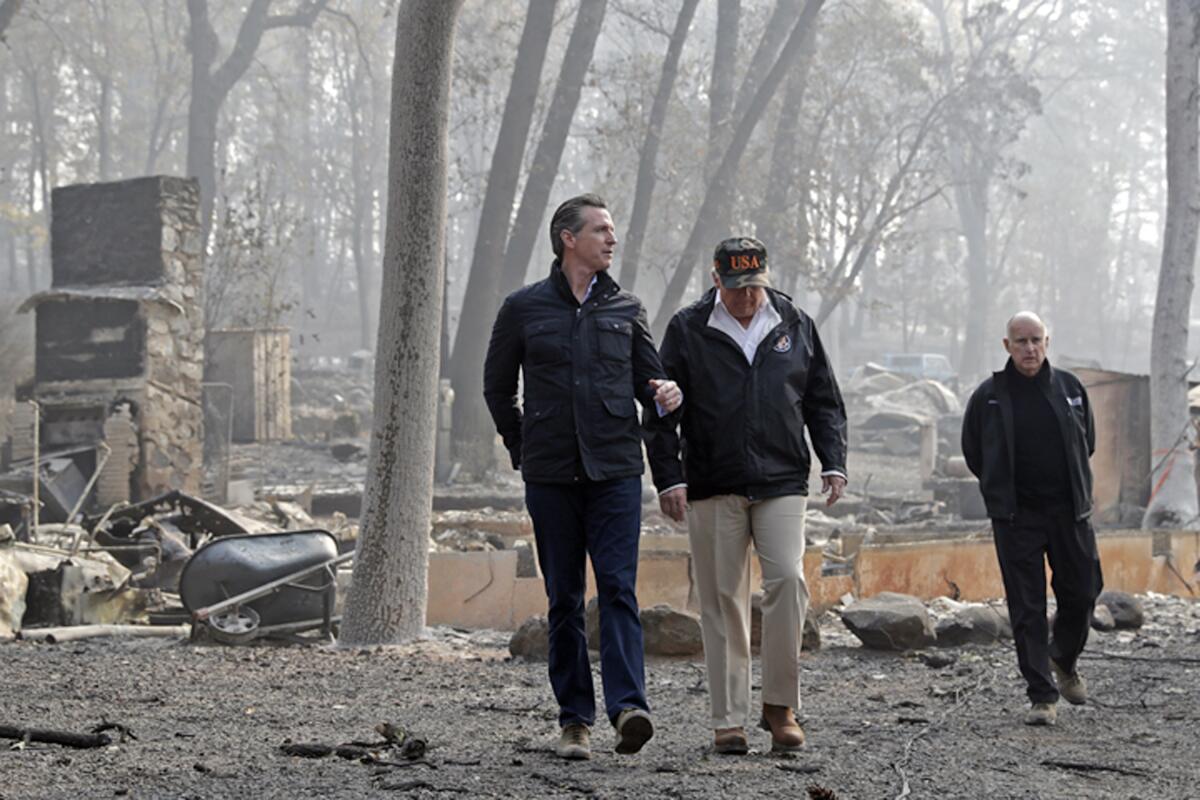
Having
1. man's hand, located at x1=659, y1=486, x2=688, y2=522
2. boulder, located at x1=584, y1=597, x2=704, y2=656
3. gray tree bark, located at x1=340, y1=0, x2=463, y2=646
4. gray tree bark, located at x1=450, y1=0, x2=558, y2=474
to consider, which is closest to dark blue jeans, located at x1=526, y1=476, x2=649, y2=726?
man's hand, located at x1=659, y1=486, x2=688, y2=522

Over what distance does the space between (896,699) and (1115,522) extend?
1329 centimetres

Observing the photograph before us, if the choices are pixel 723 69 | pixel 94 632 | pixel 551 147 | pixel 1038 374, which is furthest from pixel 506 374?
pixel 723 69

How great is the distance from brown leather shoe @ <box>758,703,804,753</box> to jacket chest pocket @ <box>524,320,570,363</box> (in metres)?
1.49

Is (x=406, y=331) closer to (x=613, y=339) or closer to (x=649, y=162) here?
(x=613, y=339)

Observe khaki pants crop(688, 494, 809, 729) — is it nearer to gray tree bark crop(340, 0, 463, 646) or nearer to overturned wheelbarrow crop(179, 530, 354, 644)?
gray tree bark crop(340, 0, 463, 646)

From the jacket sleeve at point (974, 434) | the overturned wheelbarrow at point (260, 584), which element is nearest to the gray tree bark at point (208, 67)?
the overturned wheelbarrow at point (260, 584)

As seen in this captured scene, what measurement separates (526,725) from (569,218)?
2.30 m

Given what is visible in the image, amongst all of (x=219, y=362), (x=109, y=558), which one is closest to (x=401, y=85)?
(x=109, y=558)

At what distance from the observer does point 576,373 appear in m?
5.71

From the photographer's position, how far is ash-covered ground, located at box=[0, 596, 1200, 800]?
5.31 metres

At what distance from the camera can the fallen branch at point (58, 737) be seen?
19.9 feet

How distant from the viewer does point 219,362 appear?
27.6m

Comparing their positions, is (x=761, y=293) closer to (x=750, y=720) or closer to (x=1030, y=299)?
(x=750, y=720)

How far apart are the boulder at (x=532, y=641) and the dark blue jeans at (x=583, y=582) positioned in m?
3.69
